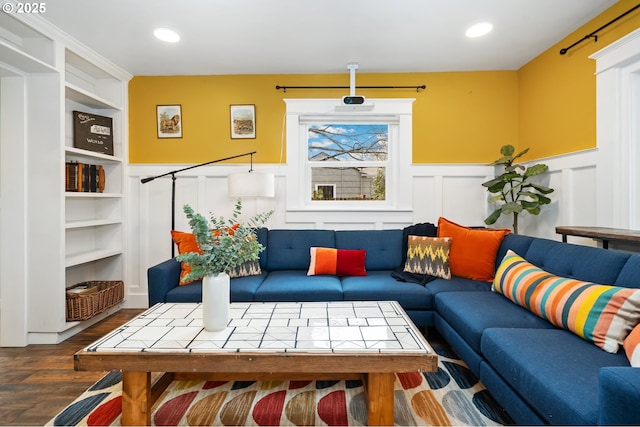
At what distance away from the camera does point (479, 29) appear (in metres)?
2.49

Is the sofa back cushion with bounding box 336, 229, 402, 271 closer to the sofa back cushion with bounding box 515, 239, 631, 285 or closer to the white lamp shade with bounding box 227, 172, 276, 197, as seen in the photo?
the white lamp shade with bounding box 227, 172, 276, 197

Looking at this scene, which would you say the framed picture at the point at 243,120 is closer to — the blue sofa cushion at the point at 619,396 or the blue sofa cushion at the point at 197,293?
the blue sofa cushion at the point at 197,293

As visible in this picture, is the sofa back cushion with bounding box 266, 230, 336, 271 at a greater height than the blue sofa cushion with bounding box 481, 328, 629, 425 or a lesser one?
greater

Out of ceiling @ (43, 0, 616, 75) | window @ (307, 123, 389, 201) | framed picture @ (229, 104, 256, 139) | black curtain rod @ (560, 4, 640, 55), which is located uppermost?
ceiling @ (43, 0, 616, 75)

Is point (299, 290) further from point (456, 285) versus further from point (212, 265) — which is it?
point (456, 285)

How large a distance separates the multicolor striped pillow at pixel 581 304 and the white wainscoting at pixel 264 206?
1.44 m

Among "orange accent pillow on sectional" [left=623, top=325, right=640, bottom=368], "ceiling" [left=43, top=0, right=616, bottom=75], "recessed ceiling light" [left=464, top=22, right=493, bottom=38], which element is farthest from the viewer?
"recessed ceiling light" [left=464, top=22, right=493, bottom=38]

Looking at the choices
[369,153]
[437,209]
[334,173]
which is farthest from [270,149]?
[437,209]

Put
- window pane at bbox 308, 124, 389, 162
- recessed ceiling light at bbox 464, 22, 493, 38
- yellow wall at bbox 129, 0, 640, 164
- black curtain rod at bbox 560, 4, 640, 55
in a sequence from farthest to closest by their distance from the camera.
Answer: window pane at bbox 308, 124, 389, 162 < yellow wall at bbox 129, 0, 640, 164 < recessed ceiling light at bbox 464, 22, 493, 38 < black curtain rod at bbox 560, 4, 640, 55

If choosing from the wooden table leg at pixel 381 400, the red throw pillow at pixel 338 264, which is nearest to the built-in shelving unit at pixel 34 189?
the red throw pillow at pixel 338 264

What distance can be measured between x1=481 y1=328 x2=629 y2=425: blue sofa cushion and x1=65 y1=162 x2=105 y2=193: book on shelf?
11.2ft

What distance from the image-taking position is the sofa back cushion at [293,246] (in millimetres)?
2941

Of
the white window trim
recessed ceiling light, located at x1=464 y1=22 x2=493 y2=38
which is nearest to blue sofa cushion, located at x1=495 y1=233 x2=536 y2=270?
the white window trim

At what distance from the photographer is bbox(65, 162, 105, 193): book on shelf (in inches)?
108
